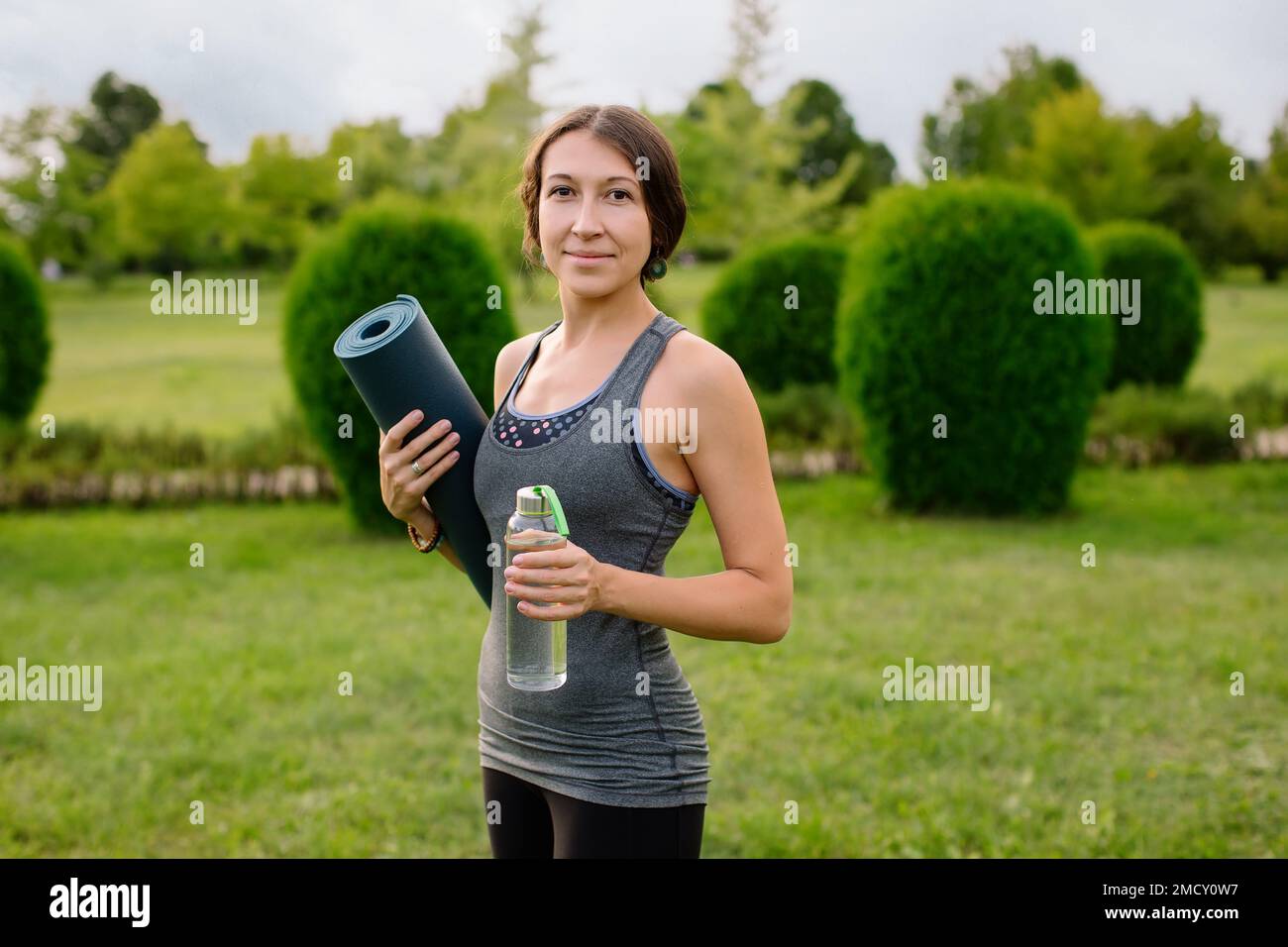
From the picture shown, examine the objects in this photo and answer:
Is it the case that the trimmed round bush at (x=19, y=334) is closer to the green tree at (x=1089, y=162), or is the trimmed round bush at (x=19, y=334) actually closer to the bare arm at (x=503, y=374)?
the bare arm at (x=503, y=374)

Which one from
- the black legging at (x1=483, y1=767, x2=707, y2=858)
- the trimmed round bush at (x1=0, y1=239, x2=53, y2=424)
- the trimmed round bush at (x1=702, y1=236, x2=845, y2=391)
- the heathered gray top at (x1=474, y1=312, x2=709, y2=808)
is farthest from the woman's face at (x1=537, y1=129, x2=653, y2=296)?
the trimmed round bush at (x1=0, y1=239, x2=53, y2=424)

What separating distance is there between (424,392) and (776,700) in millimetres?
4200

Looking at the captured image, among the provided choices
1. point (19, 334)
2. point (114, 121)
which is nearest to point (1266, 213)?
point (19, 334)

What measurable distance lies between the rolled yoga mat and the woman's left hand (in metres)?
0.42

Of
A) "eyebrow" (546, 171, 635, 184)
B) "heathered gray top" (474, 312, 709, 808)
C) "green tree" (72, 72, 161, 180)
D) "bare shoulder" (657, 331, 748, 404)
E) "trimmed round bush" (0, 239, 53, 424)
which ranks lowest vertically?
"heathered gray top" (474, 312, 709, 808)

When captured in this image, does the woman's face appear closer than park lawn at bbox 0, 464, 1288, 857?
Yes

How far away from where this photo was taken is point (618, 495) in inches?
77.4

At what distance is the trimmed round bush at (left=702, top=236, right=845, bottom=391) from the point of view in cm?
1400

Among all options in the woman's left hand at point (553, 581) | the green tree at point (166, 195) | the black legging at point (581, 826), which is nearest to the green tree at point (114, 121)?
the green tree at point (166, 195)

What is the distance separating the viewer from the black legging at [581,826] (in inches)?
80.1

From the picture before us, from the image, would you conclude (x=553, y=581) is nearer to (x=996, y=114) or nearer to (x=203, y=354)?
(x=203, y=354)

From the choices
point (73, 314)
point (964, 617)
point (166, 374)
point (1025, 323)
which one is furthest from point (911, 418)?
point (73, 314)

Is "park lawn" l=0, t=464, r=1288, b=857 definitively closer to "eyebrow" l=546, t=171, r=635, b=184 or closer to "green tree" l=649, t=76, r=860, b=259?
"eyebrow" l=546, t=171, r=635, b=184

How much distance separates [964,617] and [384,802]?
3.98 m
